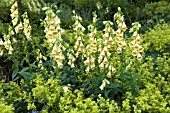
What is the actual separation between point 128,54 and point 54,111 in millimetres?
1163

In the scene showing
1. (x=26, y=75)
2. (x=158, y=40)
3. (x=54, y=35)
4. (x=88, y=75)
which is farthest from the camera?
(x=158, y=40)

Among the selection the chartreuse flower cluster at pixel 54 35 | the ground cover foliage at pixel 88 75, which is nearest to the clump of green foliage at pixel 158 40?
the ground cover foliage at pixel 88 75

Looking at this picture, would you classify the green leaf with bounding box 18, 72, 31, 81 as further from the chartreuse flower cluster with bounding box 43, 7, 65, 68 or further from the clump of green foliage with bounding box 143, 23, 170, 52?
the clump of green foliage with bounding box 143, 23, 170, 52

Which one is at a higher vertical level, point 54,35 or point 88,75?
point 54,35

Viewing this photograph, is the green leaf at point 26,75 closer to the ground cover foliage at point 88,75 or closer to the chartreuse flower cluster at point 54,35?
the ground cover foliage at point 88,75

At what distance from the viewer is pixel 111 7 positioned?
245 inches

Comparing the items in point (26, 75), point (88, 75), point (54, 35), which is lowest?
point (88, 75)

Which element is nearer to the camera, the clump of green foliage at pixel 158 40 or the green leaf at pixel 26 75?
the green leaf at pixel 26 75

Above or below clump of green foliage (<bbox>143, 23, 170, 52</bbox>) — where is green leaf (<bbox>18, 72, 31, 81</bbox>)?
below

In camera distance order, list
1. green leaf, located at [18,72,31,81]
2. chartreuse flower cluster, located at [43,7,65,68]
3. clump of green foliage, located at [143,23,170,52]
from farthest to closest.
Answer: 1. clump of green foliage, located at [143,23,170,52]
2. green leaf, located at [18,72,31,81]
3. chartreuse flower cluster, located at [43,7,65,68]

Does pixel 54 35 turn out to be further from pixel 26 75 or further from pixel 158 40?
pixel 158 40

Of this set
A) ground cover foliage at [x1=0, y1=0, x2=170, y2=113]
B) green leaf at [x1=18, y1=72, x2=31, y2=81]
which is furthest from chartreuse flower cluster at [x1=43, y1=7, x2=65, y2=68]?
green leaf at [x1=18, y1=72, x2=31, y2=81]

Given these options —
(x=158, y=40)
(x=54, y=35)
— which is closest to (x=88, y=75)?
(x=54, y=35)

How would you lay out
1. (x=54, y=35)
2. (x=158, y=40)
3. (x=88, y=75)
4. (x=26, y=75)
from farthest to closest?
(x=158, y=40)
(x=26, y=75)
(x=88, y=75)
(x=54, y=35)
